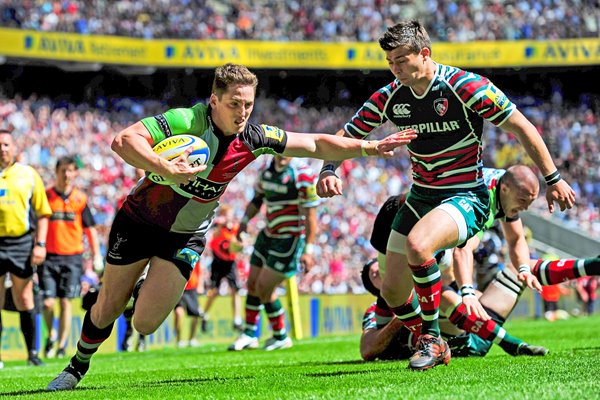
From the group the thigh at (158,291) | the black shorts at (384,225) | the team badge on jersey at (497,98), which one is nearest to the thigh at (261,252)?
the black shorts at (384,225)

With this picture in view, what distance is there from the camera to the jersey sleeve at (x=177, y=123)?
20.6 feet

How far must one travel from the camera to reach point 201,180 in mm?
6812

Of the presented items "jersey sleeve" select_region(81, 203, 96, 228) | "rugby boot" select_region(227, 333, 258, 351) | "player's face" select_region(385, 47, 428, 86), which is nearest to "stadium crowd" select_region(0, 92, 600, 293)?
"jersey sleeve" select_region(81, 203, 96, 228)

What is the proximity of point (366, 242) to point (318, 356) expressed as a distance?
15.8 metres

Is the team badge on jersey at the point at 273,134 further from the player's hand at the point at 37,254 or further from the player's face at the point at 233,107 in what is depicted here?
the player's hand at the point at 37,254

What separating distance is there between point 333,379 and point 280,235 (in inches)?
225

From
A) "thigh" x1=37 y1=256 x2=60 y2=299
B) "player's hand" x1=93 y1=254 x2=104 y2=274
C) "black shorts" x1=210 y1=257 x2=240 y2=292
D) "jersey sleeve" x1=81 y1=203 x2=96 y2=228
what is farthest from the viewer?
"black shorts" x1=210 y1=257 x2=240 y2=292

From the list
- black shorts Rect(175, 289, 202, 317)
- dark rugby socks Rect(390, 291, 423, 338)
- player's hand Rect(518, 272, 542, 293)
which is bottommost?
black shorts Rect(175, 289, 202, 317)

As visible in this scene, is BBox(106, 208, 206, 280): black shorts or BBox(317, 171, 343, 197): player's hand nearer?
BBox(106, 208, 206, 280): black shorts

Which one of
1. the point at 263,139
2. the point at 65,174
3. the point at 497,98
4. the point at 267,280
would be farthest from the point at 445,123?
the point at 65,174

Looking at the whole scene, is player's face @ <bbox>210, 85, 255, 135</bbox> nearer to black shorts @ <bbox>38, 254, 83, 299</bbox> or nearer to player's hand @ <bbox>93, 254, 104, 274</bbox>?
player's hand @ <bbox>93, 254, 104, 274</bbox>

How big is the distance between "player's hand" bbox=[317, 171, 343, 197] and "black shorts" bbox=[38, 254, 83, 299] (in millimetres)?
6786

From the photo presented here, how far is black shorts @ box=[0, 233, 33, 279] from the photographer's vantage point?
35.4 ft

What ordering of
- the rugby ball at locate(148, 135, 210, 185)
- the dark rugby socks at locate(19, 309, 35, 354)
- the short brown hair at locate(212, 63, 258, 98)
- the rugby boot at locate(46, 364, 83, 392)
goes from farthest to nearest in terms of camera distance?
the dark rugby socks at locate(19, 309, 35, 354)
the rugby boot at locate(46, 364, 83, 392)
the short brown hair at locate(212, 63, 258, 98)
the rugby ball at locate(148, 135, 210, 185)
